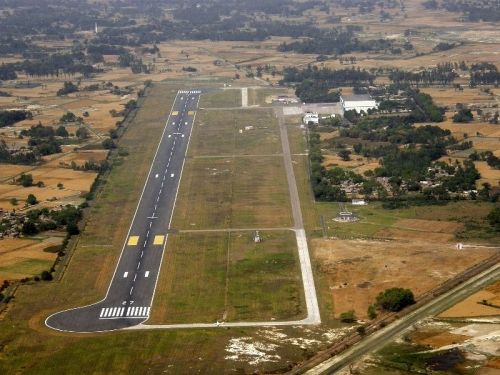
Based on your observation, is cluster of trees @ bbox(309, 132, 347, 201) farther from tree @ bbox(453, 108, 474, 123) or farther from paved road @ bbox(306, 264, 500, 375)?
paved road @ bbox(306, 264, 500, 375)

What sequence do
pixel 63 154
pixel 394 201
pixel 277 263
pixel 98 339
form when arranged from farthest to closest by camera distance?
pixel 63 154 < pixel 394 201 < pixel 277 263 < pixel 98 339

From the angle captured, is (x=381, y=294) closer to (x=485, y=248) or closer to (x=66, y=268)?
(x=485, y=248)

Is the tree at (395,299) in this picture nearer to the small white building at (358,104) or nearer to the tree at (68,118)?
the small white building at (358,104)

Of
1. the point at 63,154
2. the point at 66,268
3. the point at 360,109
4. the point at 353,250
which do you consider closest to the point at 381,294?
the point at 353,250

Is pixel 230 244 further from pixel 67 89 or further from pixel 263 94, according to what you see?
pixel 67 89

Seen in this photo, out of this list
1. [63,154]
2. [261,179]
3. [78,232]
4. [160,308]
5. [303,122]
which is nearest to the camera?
[160,308]

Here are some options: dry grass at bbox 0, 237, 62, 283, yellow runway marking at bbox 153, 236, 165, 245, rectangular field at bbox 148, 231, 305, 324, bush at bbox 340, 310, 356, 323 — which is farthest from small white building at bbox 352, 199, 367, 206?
bush at bbox 340, 310, 356, 323
